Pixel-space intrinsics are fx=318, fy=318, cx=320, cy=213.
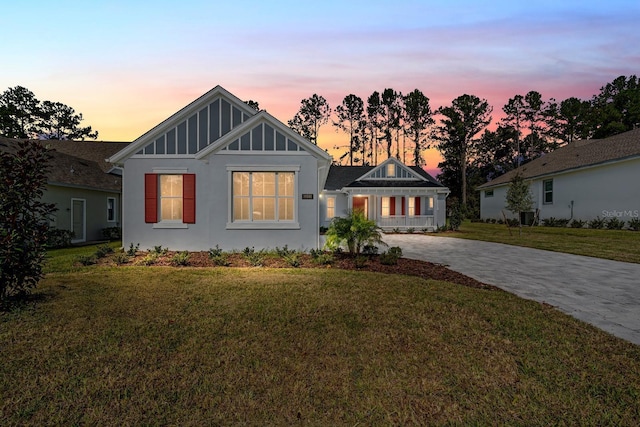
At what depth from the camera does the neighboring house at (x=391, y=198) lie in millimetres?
23234

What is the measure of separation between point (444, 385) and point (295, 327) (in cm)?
188

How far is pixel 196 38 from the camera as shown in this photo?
1176 centimetres

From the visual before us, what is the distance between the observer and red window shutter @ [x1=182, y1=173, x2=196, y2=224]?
1074 cm

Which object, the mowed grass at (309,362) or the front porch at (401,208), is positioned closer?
the mowed grass at (309,362)

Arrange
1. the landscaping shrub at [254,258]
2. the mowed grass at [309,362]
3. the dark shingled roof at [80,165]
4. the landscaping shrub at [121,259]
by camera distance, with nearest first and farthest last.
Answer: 1. the mowed grass at [309,362]
2. the landscaping shrub at [254,258]
3. the landscaping shrub at [121,259]
4. the dark shingled roof at [80,165]

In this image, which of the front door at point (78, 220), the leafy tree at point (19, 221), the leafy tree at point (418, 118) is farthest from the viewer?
the leafy tree at point (418, 118)

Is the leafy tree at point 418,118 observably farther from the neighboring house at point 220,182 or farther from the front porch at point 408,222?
the neighboring house at point 220,182

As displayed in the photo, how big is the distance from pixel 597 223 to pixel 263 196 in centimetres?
2062

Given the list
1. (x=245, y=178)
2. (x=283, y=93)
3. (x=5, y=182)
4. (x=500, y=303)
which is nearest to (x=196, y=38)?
(x=245, y=178)

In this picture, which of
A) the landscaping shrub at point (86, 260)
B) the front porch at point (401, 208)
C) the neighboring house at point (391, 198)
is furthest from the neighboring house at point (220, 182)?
the neighboring house at point (391, 198)

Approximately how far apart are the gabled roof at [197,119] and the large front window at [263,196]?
232 cm

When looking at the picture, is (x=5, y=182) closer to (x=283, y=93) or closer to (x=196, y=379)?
(x=196, y=379)

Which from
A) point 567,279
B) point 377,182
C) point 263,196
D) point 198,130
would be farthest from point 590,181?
point 198,130

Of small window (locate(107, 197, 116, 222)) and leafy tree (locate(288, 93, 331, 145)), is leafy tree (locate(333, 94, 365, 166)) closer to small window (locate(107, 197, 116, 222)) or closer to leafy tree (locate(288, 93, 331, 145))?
leafy tree (locate(288, 93, 331, 145))
